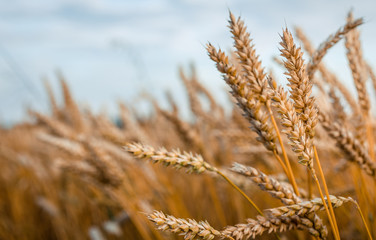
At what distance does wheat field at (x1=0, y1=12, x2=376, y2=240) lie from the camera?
59cm

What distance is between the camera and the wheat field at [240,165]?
1.95ft

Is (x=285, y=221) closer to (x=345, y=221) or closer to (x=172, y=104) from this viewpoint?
(x=345, y=221)

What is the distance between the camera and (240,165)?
0.65m

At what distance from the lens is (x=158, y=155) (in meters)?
0.65

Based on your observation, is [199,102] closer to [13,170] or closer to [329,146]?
[329,146]

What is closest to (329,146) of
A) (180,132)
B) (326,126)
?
(326,126)

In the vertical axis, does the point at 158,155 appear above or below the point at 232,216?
above

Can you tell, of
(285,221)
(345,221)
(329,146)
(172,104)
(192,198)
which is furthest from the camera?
(172,104)

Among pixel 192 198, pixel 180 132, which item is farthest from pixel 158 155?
pixel 192 198

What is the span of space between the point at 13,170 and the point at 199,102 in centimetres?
319

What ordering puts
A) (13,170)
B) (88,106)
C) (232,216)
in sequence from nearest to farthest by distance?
(232,216) < (88,106) < (13,170)

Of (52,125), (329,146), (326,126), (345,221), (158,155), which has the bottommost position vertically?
(345,221)

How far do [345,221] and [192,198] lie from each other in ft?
3.59

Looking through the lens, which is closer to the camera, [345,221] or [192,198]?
[345,221]
